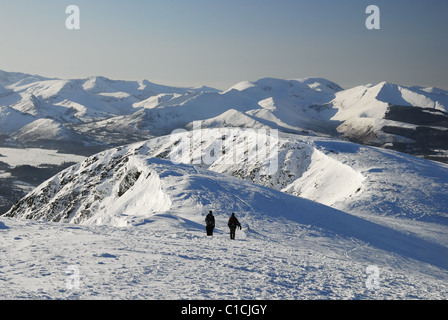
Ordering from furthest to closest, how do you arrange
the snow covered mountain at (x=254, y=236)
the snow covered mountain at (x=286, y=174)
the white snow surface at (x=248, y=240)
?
the snow covered mountain at (x=286, y=174), the snow covered mountain at (x=254, y=236), the white snow surface at (x=248, y=240)

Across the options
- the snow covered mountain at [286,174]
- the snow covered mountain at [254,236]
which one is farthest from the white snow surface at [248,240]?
the snow covered mountain at [286,174]

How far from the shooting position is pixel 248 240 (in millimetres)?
23375

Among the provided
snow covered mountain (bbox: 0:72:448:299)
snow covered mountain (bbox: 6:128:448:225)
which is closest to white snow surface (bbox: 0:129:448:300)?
snow covered mountain (bbox: 0:72:448:299)

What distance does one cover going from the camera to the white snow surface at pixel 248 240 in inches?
526

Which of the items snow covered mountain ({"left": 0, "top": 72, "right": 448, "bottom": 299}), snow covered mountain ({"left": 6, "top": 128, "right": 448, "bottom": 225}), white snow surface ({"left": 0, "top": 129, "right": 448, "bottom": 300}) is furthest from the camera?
snow covered mountain ({"left": 6, "top": 128, "right": 448, "bottom": 225})

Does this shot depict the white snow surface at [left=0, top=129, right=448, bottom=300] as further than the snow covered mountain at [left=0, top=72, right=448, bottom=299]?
No

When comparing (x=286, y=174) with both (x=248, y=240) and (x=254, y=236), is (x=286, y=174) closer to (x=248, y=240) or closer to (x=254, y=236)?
(x=254, y=236)

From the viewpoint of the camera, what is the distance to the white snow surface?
13.4 metres

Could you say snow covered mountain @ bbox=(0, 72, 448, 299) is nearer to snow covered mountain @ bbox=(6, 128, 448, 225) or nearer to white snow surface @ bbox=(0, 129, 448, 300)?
white snow surface @ bbox=(0, 129, 448, 300)

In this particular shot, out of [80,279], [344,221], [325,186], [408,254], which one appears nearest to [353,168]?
[325,186]

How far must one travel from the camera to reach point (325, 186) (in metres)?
61.4

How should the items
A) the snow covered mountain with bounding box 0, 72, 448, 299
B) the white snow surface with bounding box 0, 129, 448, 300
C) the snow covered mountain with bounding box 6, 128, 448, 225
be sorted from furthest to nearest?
the snow covered mountain with bounding box 6, 128, 448, 225, the snow covered mountain with bounding box 0, 72, 448, 299, the white snow surface with bounding box 0, 129, 448, 300

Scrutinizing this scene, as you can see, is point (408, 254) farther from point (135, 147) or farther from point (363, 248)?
point (135, 147)

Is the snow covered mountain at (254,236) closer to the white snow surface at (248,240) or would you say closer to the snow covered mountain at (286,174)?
the white snow surface at (248,240)
